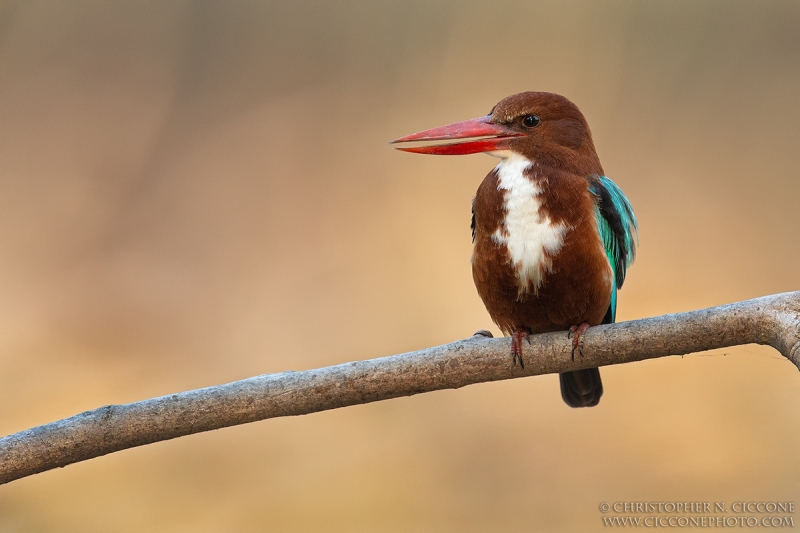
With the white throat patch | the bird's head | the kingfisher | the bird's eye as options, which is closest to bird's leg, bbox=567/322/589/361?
the kingfisher

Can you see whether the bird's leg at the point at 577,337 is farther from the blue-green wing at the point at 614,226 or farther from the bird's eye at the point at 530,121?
the bird's eye at the point at 530,121

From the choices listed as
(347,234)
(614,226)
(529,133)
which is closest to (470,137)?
(529,133)

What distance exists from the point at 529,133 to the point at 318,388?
964 millimetres

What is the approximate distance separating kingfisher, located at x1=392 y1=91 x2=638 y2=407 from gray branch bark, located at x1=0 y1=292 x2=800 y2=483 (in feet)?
1.04

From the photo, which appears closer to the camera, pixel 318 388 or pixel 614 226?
pixel 318 388

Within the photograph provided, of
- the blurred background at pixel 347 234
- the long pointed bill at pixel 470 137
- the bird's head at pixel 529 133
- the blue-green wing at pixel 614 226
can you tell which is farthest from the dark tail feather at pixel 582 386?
the blurred background at pixel 347 234

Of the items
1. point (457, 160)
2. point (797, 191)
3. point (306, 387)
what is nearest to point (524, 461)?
point (457, 160)

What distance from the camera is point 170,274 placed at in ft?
15.0

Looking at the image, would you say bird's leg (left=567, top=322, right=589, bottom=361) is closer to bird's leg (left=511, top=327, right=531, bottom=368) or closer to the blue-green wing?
bird's leg (left=511, top=327, right=531, bottom=368)

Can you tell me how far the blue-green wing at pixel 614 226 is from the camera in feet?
7.36

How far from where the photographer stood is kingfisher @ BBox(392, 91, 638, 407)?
2.17 m

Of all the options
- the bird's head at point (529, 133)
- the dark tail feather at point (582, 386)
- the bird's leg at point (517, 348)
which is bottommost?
the dark tail feather at point (582, 386)

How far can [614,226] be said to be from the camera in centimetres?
229

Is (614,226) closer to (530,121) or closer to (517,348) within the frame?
(530,121)
